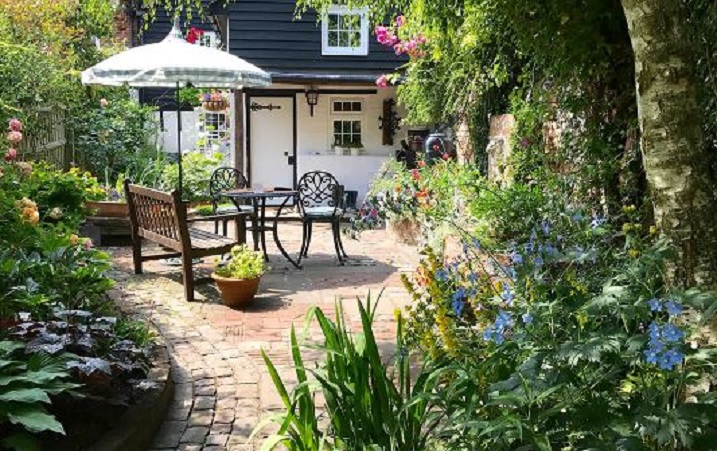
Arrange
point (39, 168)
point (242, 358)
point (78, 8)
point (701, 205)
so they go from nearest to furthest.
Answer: point (701, 205), point (242, 358), point (39, 168), point (78, 8)

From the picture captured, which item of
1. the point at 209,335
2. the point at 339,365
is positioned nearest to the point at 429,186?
the point at 209,335

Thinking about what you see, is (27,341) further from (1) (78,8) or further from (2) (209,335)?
(1) (78,8)

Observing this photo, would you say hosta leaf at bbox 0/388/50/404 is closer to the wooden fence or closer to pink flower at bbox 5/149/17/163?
pink flower at bbox 5/149/17/163

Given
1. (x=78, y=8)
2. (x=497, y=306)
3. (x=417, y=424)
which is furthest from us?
(x=78, y=8)

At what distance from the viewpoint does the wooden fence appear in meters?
8.66

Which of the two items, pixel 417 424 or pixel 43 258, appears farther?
pixel 43 258

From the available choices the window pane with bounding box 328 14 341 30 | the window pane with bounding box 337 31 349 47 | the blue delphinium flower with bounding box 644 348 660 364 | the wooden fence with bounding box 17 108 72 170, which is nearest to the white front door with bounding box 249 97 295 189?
→ the window pane with bounding box 337 31 349 47

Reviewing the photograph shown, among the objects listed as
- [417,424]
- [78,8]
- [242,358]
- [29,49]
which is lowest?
[242,358]

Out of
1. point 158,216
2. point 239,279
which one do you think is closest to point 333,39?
point 158,216

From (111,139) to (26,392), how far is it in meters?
10.2

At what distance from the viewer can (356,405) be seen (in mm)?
2662

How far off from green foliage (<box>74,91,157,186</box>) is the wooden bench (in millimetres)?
4375

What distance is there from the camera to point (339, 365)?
277 centimetres

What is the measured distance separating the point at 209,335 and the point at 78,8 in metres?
10.3
